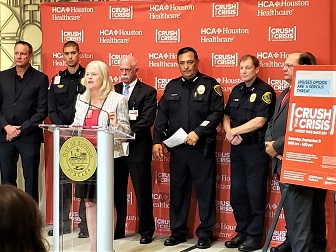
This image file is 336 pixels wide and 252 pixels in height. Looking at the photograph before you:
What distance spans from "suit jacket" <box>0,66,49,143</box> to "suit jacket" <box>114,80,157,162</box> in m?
0.93

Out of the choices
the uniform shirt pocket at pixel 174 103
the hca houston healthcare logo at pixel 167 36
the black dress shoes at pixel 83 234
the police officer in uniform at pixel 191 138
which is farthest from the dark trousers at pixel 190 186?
the black dress shoes at pixel 83 234

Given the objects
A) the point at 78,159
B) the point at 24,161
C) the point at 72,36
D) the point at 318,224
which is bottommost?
the point at 318,224

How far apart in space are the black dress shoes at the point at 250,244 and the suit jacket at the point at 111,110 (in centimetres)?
130

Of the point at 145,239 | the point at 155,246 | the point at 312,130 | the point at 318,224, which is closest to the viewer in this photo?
the point at 312,130

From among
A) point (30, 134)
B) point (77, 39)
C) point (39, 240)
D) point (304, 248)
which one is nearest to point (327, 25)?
A: point (304, 248)

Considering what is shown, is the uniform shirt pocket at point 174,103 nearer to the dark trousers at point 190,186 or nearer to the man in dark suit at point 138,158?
the man in dark suit at point 138,158

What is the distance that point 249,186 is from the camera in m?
5.45

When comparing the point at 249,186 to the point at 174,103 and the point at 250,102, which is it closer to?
the point at 250,102

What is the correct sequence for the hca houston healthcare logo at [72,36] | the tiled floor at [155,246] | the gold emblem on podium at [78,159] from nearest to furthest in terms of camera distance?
the gold emblem on podium at [78,159] < the tiled floor at [155,246] < the hca houston healthcare logo at [72,36]

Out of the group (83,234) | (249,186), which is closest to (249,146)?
(249,186)

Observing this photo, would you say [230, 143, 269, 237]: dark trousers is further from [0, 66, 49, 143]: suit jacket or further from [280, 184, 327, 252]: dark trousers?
[0, 66, 49, 143]: suit jacket

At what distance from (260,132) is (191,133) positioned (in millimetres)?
572

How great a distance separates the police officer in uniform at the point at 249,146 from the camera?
5.36 metres

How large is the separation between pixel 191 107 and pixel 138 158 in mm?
663
